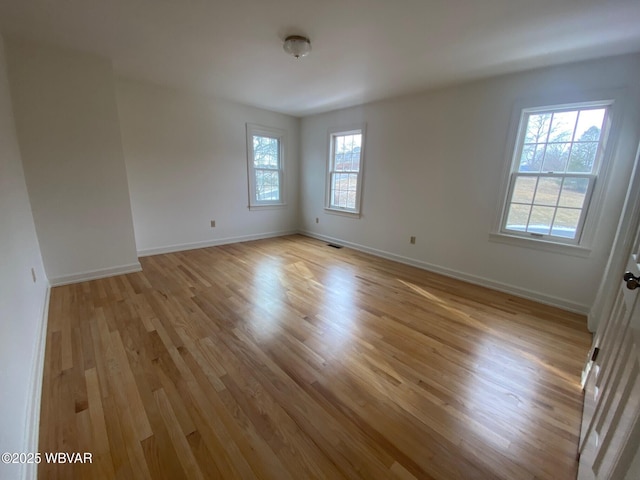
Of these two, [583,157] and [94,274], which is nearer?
[583,157]

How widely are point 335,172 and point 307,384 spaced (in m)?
3.93

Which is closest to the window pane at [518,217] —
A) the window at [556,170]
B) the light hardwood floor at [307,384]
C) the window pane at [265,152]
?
the window at [556,170]

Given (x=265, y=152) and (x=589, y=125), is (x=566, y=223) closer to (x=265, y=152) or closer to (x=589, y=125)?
(x=589, y=125)

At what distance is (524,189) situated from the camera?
289cm

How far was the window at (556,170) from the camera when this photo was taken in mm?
2488

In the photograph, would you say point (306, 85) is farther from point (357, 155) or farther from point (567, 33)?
point (567, 33)

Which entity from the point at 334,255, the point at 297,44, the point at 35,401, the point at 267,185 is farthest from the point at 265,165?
the point at 35,401

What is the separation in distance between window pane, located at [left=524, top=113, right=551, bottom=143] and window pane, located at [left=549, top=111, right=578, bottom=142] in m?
0.05

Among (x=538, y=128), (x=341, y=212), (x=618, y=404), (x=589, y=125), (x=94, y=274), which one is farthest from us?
(x=341, y=212)

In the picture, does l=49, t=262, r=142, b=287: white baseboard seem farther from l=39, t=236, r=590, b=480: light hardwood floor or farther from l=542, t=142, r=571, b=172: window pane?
l=542, t=142, r=571, b=172: window pane

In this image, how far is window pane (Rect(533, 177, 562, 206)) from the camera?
270 centimetres

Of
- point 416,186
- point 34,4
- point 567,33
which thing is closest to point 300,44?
point 34,4

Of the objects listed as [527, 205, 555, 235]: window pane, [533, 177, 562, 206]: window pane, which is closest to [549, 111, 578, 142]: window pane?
[533, 177, 562, 206]: window pane

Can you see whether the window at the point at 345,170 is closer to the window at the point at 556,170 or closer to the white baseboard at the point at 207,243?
the white baseboard at the point at 207,243
